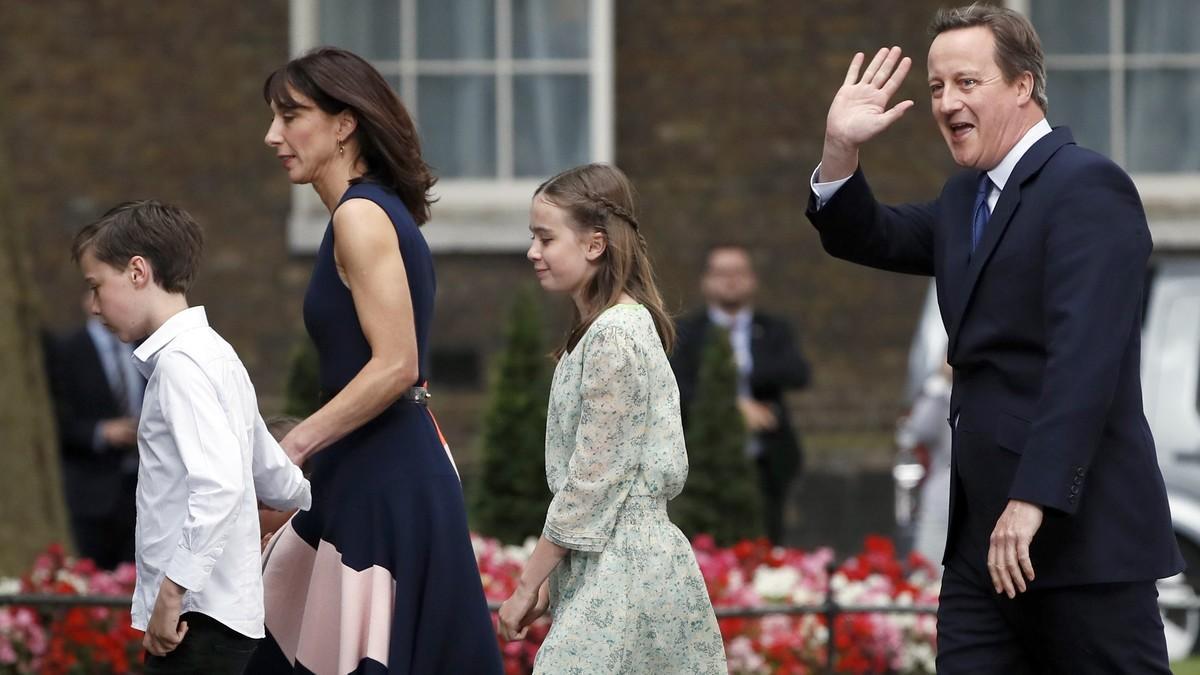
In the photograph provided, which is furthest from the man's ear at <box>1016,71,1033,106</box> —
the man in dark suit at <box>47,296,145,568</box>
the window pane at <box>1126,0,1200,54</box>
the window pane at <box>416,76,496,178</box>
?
the window pane at <box>1126,0,1200,54</box>

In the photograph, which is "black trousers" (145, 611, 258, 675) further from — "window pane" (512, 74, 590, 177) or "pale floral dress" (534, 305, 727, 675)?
"window pane" (512, 74, 590, 177)

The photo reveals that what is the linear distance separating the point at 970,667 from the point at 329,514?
1.40 m

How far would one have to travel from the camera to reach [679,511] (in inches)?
322

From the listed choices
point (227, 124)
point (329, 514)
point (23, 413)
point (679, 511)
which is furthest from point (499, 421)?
point (329, 514)

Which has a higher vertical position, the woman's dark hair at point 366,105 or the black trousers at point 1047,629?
the woman's dark hair at point 366,105

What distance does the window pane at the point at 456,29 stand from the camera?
1113 centimetres

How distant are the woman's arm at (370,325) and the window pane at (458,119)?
719cm

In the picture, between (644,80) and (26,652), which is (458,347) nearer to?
(644,80)

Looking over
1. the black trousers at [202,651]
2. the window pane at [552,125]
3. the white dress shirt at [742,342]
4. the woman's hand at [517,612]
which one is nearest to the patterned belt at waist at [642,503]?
the woman's hand at [517,612]

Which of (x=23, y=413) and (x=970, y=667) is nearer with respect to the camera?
(x=970, y=667)

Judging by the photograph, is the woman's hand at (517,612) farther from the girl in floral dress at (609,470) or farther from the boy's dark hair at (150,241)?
the boy's dark hair at (150,241)

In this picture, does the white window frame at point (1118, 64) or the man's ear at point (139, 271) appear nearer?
the man's ear at point (139, 271)

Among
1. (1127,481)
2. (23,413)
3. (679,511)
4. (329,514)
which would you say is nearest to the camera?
(1127,481)

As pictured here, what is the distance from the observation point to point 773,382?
28.2 feet
